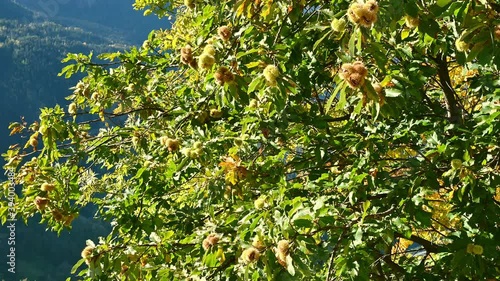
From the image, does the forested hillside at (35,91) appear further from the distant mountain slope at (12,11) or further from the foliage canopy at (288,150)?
the foliage canopy at (288,150)

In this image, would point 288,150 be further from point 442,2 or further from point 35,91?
point 35,91

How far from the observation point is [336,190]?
11.0 feet

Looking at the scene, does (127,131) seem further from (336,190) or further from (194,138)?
(336,190)

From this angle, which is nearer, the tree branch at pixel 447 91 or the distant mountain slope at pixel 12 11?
the tree branch at pixel 447 91

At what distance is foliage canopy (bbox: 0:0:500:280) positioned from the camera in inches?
76.9

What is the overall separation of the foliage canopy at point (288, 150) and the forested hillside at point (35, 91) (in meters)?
70.7

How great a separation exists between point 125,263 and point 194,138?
82 centimetres

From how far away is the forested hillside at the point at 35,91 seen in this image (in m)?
80.8

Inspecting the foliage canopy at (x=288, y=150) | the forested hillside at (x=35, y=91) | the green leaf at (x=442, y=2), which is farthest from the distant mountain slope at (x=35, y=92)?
the green leaf at (x=442, y=2)

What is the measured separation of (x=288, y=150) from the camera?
3320 millimetres

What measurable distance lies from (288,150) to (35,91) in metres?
130

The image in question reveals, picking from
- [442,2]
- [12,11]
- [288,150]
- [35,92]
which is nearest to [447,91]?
[288,150]

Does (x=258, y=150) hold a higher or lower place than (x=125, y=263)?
higher

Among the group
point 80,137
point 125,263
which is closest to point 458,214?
point 125,263
